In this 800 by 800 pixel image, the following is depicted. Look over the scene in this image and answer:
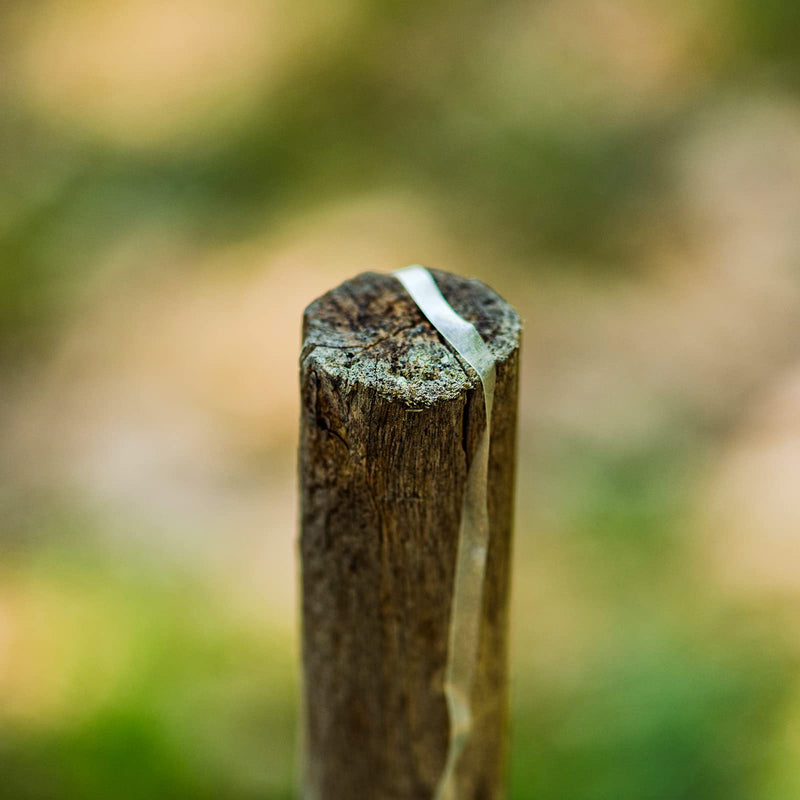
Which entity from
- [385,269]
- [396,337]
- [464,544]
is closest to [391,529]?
[464,544]

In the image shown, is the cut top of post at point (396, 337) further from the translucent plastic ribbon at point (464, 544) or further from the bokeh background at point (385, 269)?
the bokeh background at point (385, 269)

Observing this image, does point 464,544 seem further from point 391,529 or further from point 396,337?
point 396,337

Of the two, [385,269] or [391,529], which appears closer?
[391,529]

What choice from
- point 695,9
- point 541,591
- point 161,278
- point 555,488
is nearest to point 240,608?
point 541,591

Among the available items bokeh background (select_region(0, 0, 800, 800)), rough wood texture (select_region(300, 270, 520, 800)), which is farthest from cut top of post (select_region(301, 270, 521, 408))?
bokeh background (select_region(0, 0, 800, 800))

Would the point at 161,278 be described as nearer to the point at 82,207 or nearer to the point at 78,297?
the point at 78,297

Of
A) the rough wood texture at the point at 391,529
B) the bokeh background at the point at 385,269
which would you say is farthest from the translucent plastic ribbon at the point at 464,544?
the bokeh background at the point at 385,269

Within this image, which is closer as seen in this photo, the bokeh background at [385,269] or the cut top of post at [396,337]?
the cut top of post at [396,337]
